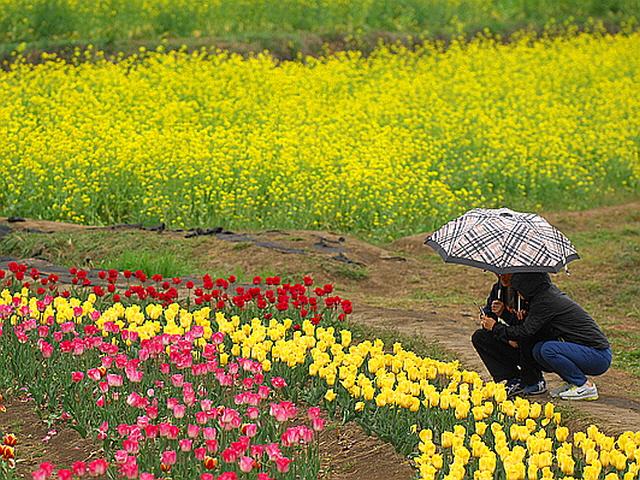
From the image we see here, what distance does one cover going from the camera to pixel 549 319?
6.39m

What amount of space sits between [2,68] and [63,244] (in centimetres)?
1029

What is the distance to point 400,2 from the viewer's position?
26.0 m

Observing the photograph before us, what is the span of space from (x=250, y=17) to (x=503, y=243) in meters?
18.1

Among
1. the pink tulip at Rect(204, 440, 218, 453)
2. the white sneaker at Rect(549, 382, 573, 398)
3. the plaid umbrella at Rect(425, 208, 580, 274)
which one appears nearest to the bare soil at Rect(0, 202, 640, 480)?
the white sneaker at Rect(549, 382, 573, 398)

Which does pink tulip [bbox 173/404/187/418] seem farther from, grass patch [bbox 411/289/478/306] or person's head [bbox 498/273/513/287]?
grass patch [bbox 411/289/478/306]

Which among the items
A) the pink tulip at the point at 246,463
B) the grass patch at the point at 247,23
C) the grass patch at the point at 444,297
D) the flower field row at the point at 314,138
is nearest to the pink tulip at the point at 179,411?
the pink tulip at the point at 246,463

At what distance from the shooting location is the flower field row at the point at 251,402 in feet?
15.6

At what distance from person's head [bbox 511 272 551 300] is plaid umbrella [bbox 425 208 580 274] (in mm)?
146

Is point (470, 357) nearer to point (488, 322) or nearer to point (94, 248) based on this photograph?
point (488, 322)

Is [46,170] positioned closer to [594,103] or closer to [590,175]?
[590,175]

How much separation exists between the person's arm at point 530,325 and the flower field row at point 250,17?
1640 centimetres

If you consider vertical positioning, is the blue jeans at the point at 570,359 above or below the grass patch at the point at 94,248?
above

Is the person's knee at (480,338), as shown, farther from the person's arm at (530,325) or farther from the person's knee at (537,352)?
the person's knee at (537,352)

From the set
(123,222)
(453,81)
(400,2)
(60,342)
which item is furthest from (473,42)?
(60,342)
